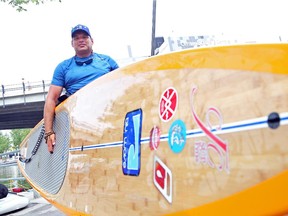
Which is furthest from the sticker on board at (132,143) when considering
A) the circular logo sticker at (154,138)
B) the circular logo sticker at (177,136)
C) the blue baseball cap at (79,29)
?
the blue baseball cap at (79,29)

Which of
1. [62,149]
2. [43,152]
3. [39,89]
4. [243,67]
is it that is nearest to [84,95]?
[62,149]

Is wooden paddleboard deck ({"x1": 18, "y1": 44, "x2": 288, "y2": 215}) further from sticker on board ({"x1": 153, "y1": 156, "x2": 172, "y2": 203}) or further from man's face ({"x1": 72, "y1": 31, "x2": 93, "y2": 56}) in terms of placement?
man's face ({"x1": 72, "y1": 31, "x2": 93, "y2": 56})

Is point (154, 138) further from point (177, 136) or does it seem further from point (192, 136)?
point (192, 136)

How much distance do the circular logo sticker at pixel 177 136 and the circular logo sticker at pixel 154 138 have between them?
4.1 inches

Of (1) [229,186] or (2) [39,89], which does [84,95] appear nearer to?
(1) [229,186]

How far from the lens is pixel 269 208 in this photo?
3.60ft

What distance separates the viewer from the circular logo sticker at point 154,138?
1.69 meters

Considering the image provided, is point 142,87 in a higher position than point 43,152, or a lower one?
higher

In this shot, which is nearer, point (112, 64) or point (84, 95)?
point (84, 95)

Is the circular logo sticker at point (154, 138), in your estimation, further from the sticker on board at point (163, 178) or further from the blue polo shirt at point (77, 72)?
the blue polo shirt at point (77, 72)

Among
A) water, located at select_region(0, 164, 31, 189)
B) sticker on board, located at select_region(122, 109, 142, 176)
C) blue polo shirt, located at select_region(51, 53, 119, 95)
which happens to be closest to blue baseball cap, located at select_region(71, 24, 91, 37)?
blue polo shirt, located at select_region(51, 53, 119, 95)

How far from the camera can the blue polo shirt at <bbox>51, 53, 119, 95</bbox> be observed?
3.19 meters

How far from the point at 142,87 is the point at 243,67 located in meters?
0.80

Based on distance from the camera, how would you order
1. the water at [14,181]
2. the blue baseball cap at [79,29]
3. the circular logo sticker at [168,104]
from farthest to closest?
the water at [14,181] → the blue baseball cap at [79,29] → the circular logo sticker at [168,104]
